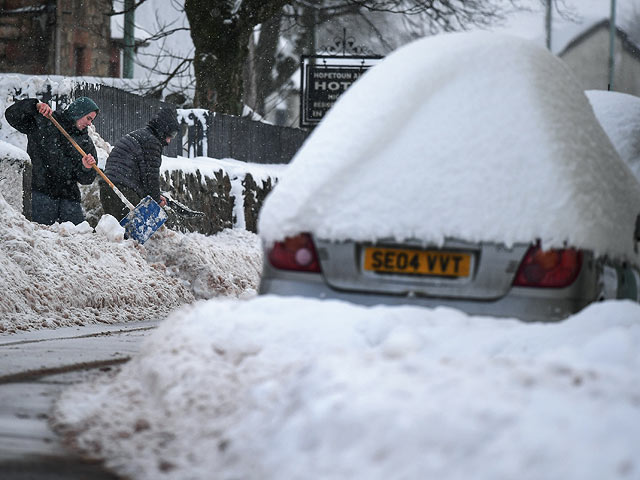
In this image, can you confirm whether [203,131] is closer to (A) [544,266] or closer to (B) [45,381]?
(B) [45,381]

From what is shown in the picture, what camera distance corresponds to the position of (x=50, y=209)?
11.7 m

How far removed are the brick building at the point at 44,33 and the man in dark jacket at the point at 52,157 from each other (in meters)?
23.4

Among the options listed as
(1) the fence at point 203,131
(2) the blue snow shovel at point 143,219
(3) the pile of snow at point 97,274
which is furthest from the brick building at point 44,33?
(2) the blue snow shovel at point 143,219

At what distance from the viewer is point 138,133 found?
42.4 feet

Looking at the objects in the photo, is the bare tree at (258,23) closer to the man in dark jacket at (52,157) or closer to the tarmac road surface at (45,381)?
the man in dark jacket at (52,157)

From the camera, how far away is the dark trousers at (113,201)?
1288 centimetres

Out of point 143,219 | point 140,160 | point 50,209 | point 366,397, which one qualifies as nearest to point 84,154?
point 50,209

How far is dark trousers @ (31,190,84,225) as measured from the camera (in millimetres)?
11633

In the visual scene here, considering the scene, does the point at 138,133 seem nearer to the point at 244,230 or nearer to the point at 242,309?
the point at 244,230

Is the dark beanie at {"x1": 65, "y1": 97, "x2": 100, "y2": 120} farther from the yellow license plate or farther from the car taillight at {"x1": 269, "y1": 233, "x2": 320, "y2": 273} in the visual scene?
the yellow license plate

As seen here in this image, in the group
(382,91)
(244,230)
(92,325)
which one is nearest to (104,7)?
(244,230)

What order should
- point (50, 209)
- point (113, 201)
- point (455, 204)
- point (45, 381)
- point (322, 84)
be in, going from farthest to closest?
1. point (322, 84)
2. point (113, 201)
3. point (50, 209)
4. point (45, 381)
5. point (455, 204)

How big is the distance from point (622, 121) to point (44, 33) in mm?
31836

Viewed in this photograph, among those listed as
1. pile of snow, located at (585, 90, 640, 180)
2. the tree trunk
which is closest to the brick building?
the tree trunk
